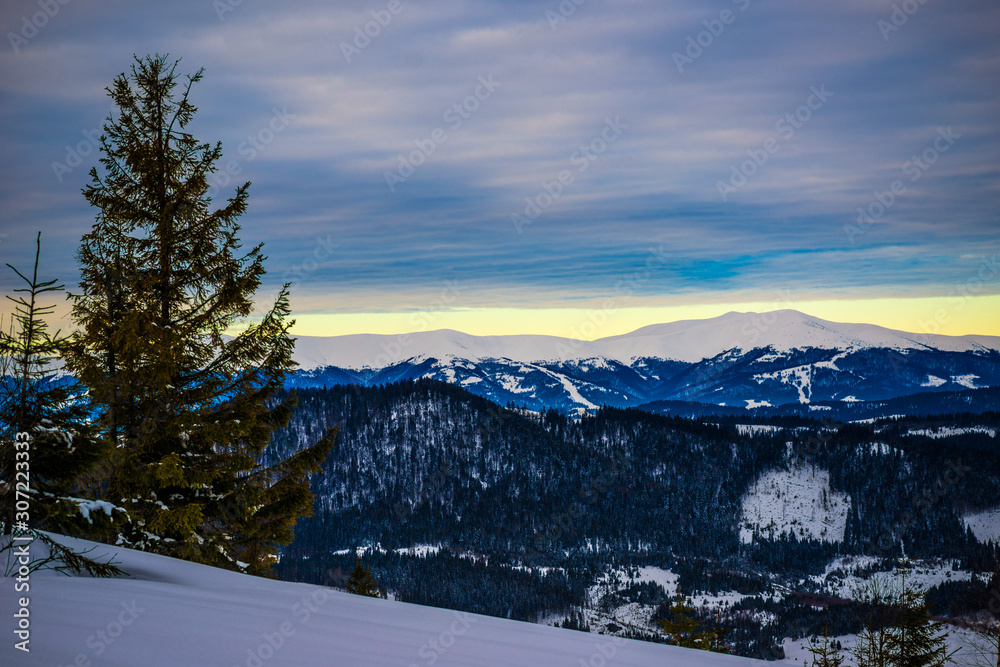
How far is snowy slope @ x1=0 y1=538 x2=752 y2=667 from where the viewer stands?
436 cm

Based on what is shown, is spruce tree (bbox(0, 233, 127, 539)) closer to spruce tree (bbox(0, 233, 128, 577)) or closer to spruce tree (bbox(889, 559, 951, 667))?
spruce tree (bbox(0, 233, 128, 577))

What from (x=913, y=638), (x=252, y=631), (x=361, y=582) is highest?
(x=252, y=631)

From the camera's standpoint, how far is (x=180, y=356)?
50.4 ft

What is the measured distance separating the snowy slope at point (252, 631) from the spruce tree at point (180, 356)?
308 inches

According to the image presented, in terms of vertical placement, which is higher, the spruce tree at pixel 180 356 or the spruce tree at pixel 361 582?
the spruce tree at pixel 180 356

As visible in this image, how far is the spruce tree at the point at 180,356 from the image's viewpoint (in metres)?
14.6

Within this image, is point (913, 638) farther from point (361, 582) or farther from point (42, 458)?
point (361, 582)

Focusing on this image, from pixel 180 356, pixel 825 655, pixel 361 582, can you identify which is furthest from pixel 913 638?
pixel 361 582

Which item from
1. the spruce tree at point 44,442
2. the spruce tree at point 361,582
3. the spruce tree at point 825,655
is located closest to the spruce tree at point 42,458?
the spruce tree at point 44,442

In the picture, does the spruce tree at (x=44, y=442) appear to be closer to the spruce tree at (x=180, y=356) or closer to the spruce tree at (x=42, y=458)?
the spruce tree at (x=42, y=458)

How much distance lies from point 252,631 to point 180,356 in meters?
11.8

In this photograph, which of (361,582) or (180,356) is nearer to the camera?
(180,356)

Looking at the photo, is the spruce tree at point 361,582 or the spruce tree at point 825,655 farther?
the spruce tree at point 361,582

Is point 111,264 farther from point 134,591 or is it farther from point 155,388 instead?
point 134,591
